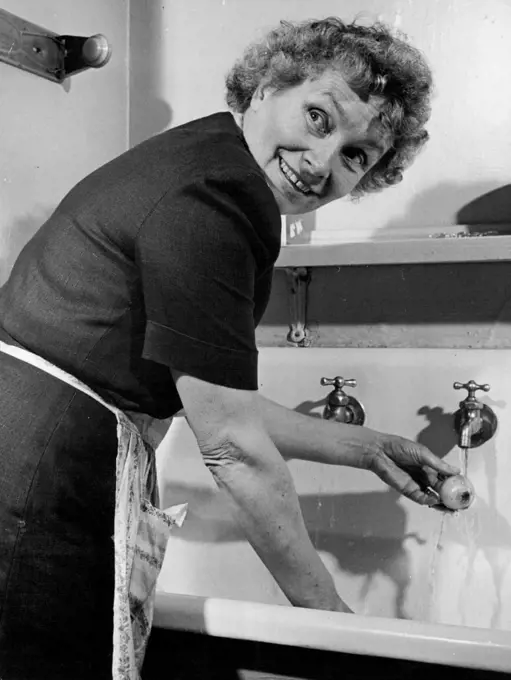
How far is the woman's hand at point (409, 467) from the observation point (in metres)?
1.12

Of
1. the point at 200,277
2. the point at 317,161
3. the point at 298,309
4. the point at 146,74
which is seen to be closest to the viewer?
the point at 200,277

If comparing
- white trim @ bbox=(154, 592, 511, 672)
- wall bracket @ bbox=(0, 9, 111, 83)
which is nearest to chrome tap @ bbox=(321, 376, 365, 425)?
white trim @ bbox=(154, 592, 511, 672)

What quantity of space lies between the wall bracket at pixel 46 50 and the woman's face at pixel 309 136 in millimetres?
475

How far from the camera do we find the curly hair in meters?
0.94

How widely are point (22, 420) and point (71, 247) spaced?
19cm

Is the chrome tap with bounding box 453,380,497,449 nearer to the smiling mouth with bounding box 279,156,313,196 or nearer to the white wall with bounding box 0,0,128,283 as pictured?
the smiling mouth with bounding box 279,156,313,196

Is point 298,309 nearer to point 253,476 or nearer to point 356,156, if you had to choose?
point 356,156

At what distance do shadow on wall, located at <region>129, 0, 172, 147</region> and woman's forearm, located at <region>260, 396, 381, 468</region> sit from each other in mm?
833

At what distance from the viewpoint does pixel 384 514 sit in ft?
4.52

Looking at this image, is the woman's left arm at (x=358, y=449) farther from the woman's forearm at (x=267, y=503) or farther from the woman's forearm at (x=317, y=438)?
the woman's forearm at (x=267, y=503)

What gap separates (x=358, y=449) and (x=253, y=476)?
0.42 meters

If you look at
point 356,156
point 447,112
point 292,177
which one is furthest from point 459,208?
point 292,177

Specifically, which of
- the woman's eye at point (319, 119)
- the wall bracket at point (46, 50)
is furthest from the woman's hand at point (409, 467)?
the wall bracket at point (46, 50)

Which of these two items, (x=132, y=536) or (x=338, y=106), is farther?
(x=338, y=106)
